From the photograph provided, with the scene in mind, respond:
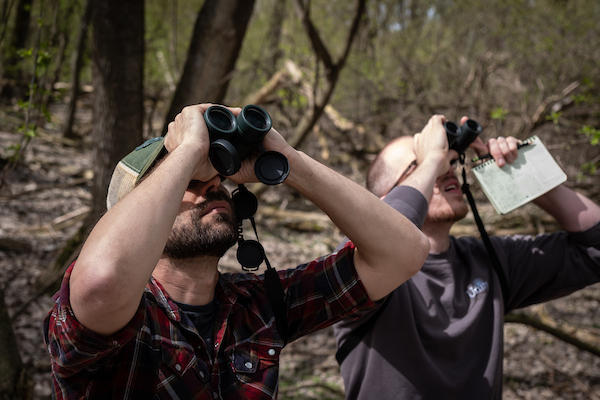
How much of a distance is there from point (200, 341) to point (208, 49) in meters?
2.42

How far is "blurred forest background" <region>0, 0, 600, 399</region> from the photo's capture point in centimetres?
324

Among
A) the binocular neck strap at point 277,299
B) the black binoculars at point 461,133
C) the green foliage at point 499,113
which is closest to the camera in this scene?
the binocular neck strap at point 277,299

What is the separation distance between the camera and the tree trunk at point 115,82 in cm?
319

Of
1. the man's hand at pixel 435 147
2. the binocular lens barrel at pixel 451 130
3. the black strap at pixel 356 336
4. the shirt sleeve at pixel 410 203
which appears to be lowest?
the black strap at pixel 356 336

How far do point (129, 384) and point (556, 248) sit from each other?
189cm

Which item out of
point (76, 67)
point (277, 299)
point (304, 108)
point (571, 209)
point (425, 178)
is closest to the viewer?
point (277, 299)

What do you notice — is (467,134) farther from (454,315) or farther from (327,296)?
(327,296)

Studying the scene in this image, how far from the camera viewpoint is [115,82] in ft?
10.8

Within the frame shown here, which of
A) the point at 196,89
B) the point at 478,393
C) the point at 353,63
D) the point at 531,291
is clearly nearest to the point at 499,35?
the point at 353,63

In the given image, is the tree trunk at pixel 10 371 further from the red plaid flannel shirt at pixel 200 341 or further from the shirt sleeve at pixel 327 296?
the shirt sleeve at pixel 327 296

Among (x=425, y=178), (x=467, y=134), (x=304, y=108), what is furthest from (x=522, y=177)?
(x=304, y=108)

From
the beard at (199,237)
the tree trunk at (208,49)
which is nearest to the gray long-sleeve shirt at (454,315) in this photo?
the beard at (199,237)

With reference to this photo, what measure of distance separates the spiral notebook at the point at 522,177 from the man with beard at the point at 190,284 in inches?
26.9

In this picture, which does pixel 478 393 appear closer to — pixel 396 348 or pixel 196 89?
pixel 396 348
